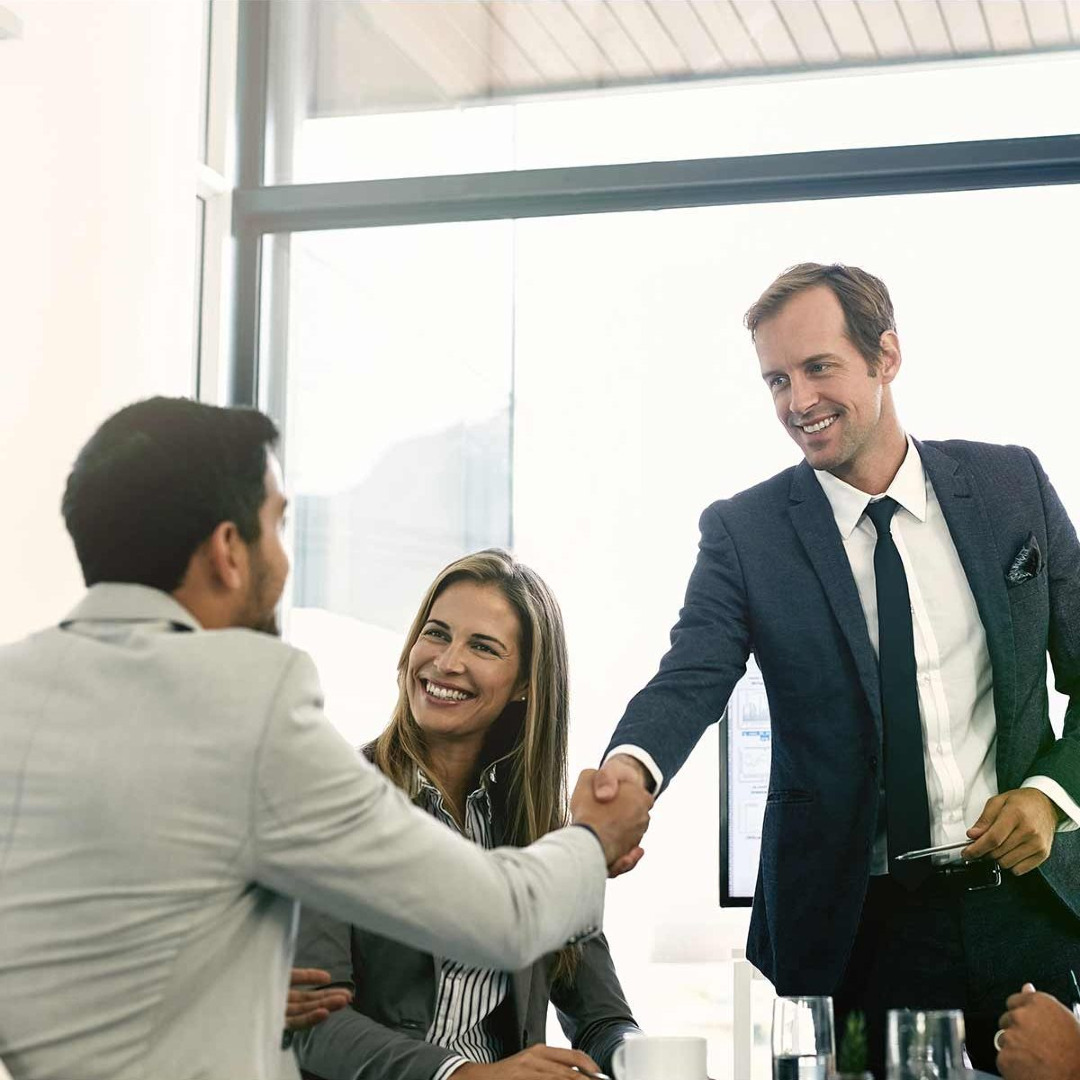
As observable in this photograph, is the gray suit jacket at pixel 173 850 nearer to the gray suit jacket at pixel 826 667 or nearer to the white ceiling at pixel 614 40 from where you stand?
the gray suit jacket at pixel 826 667

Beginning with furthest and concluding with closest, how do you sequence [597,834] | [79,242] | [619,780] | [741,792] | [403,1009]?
1. [741,792]
2. [79,242]
3. [403,1009]
4. [619,780]
5. [597,834]

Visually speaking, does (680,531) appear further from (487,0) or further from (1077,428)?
(487,0)

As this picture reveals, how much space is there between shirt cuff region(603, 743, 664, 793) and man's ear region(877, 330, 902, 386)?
0.78m

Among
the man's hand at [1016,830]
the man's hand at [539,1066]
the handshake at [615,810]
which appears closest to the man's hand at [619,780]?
the handshake at [615,810]

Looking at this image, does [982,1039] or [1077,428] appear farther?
[1077,428]

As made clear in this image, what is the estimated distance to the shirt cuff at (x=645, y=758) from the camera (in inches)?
86.6

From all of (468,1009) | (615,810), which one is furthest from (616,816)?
(468,1009)

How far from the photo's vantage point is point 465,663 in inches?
94.7

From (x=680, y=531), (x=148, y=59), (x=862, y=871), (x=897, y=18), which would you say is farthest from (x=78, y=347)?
(x=897, y=18)

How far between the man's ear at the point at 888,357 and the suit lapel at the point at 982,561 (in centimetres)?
13

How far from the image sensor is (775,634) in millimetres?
2363

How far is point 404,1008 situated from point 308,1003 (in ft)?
1.16

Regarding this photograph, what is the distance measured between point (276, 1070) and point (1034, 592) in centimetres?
146

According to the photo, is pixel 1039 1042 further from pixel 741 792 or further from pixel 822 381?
pixel 741 792
